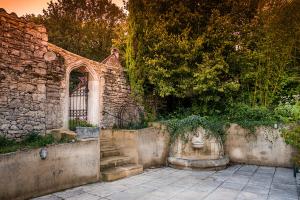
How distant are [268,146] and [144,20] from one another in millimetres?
6531

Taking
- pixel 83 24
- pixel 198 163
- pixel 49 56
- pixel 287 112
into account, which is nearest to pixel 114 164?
pixel 198 163

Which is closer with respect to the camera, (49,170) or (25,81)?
(49,170)

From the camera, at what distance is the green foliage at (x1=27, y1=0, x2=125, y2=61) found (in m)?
21.1

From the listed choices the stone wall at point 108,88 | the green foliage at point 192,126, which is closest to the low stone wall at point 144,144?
the green foliage at point 192,126

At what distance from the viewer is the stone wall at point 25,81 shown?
235 inches

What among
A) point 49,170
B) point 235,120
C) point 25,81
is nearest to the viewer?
point 49,170

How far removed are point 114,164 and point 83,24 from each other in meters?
19.1

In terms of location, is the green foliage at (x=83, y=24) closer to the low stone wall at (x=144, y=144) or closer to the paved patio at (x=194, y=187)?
the low stone wall at (x=144, y=144)

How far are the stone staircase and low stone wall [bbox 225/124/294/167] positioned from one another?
3.61 metres

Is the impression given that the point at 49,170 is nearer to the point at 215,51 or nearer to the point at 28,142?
the point at 28,142

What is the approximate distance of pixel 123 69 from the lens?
10.0 metres

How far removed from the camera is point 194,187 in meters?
5.70

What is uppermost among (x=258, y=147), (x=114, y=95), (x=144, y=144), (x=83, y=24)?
(x=83, y=24)

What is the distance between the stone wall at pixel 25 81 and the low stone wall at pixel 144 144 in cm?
195
